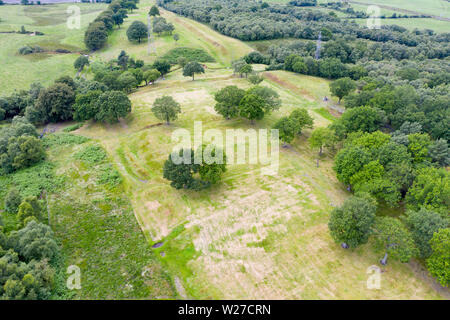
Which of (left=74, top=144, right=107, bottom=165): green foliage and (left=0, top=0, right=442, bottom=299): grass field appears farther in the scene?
(left=74, top=144, right=107, bottom=165): green foliage

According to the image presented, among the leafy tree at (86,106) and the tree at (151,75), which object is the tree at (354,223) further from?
the tree at (151,75)

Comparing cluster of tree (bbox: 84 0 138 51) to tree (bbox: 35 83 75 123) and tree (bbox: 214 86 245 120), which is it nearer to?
tree (bbox: 35 83 75 123)

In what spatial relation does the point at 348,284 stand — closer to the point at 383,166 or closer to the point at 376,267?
the point at 376,267

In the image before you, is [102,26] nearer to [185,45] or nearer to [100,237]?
[185,45]

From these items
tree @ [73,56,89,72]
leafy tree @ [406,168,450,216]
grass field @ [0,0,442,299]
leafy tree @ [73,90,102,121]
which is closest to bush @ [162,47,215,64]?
tree @ [73,56,89,72]

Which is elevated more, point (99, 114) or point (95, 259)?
point (99, 114)
